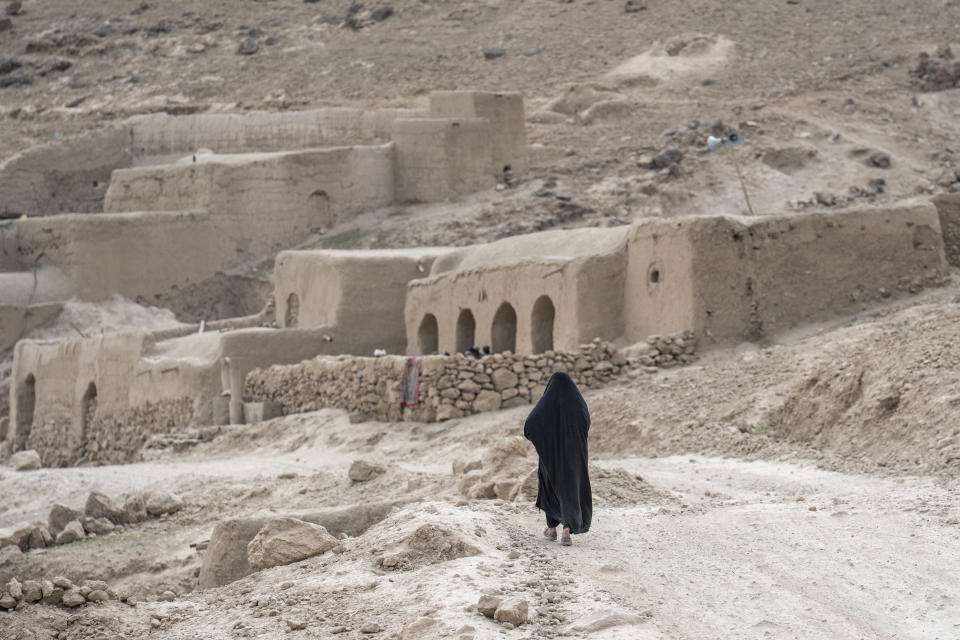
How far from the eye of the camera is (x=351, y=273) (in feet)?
74.4

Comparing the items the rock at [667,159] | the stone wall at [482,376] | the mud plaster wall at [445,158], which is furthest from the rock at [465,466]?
the mud plaster wall at [445,158]

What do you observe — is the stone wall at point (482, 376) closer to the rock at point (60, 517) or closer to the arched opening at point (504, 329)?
the arched opening at point (504, 329)

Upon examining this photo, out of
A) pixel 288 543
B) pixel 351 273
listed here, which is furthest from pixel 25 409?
pixel 288 543

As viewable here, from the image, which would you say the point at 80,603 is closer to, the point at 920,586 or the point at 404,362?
the point at 920,586

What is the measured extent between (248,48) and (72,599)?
1511 inches

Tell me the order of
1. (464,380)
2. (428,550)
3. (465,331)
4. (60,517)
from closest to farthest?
(428,550) < (60,517) < (464,380) < (465,331)

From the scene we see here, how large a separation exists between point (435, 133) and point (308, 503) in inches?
734

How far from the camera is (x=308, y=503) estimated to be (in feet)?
40.9

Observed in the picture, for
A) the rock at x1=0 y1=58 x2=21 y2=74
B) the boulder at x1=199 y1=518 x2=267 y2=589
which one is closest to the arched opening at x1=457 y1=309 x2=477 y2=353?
the boulder at x1=199 y1=518 x2=267 y2=589

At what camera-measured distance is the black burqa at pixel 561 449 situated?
8.32 m

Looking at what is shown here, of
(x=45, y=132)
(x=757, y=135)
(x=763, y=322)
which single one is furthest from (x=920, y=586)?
(x=45, y=132)

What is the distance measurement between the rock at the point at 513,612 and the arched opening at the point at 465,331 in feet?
45.1

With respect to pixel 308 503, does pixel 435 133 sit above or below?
above

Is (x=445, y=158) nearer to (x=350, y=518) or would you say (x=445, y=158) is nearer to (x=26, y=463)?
(x=26, y=463)
